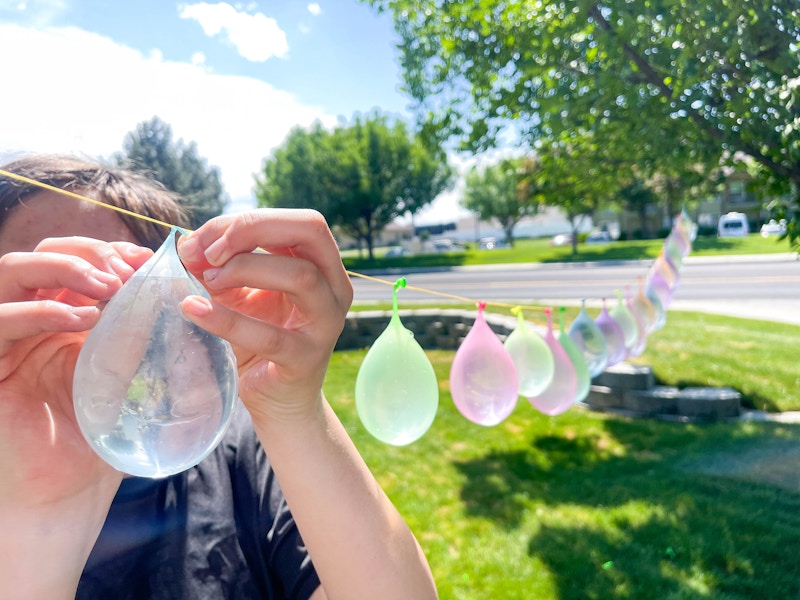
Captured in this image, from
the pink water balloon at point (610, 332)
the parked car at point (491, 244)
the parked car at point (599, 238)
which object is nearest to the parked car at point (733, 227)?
the parked car at point (599, 238)

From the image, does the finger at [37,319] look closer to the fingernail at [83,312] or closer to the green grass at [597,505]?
Answer: the fingernail at [83,312]

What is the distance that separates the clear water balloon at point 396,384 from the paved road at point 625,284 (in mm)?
9687

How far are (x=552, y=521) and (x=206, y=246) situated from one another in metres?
3.58

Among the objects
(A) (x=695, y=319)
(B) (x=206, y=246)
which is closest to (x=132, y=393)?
(B) (x=206, y=246)

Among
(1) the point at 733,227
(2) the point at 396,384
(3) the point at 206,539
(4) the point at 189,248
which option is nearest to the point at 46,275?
(4) the point at 189,248

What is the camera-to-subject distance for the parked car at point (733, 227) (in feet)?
123

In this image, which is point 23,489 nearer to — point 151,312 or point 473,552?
point 151,312

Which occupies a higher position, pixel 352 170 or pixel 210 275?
pixel 352 170

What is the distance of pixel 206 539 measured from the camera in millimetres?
1355

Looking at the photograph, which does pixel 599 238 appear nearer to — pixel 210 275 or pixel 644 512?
pixel 644 512

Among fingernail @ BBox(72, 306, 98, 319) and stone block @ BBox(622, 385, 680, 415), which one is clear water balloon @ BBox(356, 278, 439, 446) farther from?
stone block @ BBox(622, 385, 680, 415)

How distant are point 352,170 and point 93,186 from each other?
30069mm

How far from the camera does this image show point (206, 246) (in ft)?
2.99

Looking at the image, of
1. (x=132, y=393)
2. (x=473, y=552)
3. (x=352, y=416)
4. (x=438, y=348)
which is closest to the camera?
(x=132, y=393)
